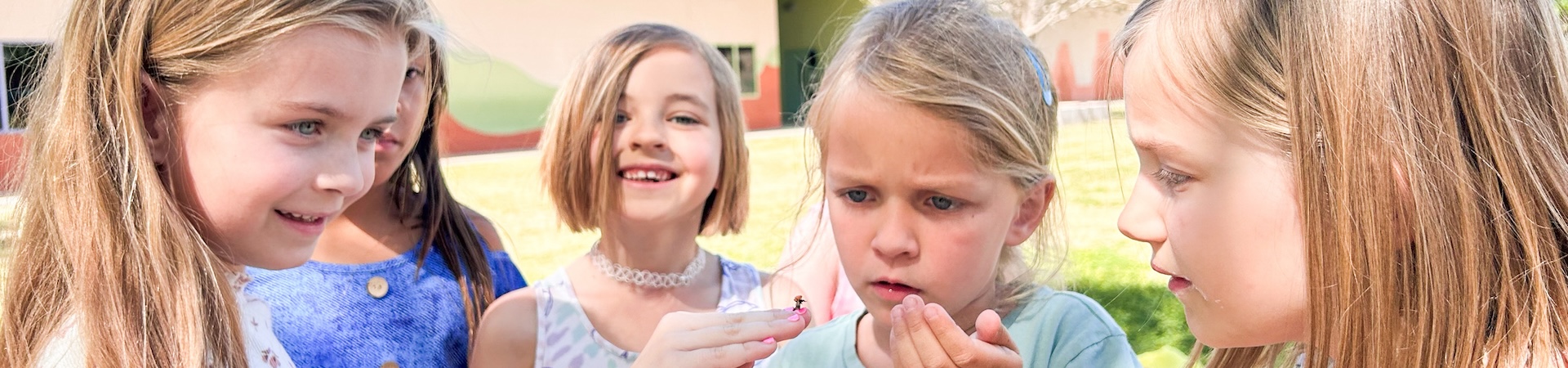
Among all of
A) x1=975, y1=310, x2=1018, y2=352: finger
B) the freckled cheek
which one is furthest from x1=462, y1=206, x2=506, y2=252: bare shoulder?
x1=975, y1=310, x2=1018, y2=352: finger

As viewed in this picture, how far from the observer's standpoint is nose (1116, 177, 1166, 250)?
1.32 metres

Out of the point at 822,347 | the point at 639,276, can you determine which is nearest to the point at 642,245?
the point at 639,276

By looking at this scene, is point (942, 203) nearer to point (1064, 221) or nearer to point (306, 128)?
point (1064, 221)

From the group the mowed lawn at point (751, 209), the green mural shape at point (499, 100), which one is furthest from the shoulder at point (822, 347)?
the green mural shape at point (499, 100)

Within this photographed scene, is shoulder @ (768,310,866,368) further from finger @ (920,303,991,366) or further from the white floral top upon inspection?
the white floral top

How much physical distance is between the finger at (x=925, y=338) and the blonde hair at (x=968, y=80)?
0.99 feet

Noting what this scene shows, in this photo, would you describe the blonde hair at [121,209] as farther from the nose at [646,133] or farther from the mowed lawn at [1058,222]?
the nose at [646,133]

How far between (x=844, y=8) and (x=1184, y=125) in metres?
1.42

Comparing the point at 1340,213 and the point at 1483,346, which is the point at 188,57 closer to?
the point at 1340,213

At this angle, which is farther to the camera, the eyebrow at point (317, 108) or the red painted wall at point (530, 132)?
the red painted wall at point (530, 132)

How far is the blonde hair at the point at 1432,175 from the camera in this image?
3.51 ft

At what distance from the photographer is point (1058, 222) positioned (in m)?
2.04

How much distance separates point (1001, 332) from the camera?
1495 mm

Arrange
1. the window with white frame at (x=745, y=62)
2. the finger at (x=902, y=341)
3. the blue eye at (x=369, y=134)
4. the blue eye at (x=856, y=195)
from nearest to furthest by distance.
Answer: the finger at (x=902, y=341) → the blue eye at (x=856, y=195) → the blue eye at (x=369, y=134) → the window with white frame at (x=745, y=62)
